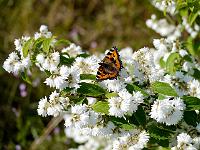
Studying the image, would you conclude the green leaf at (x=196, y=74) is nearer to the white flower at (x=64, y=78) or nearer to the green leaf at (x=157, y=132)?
the green leaf at (x=157, y=132)

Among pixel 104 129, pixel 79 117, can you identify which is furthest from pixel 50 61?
pixel 104 129

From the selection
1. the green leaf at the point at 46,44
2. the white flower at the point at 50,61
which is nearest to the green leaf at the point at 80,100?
the white flower at the point at 50,61

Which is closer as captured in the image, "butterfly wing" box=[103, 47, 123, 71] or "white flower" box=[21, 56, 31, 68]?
"butterfly wing" box=[103, 47, 123, 71]

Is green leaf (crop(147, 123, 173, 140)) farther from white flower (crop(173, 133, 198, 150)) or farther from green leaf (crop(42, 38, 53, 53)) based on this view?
green leaf (crop(42, 38, 53, 53))

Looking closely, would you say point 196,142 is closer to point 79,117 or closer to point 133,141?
point 133,141

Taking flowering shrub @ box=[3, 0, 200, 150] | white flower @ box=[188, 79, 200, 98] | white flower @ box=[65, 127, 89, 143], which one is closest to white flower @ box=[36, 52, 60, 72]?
flowering shrub @ box=[3, 0, 200, 150]
